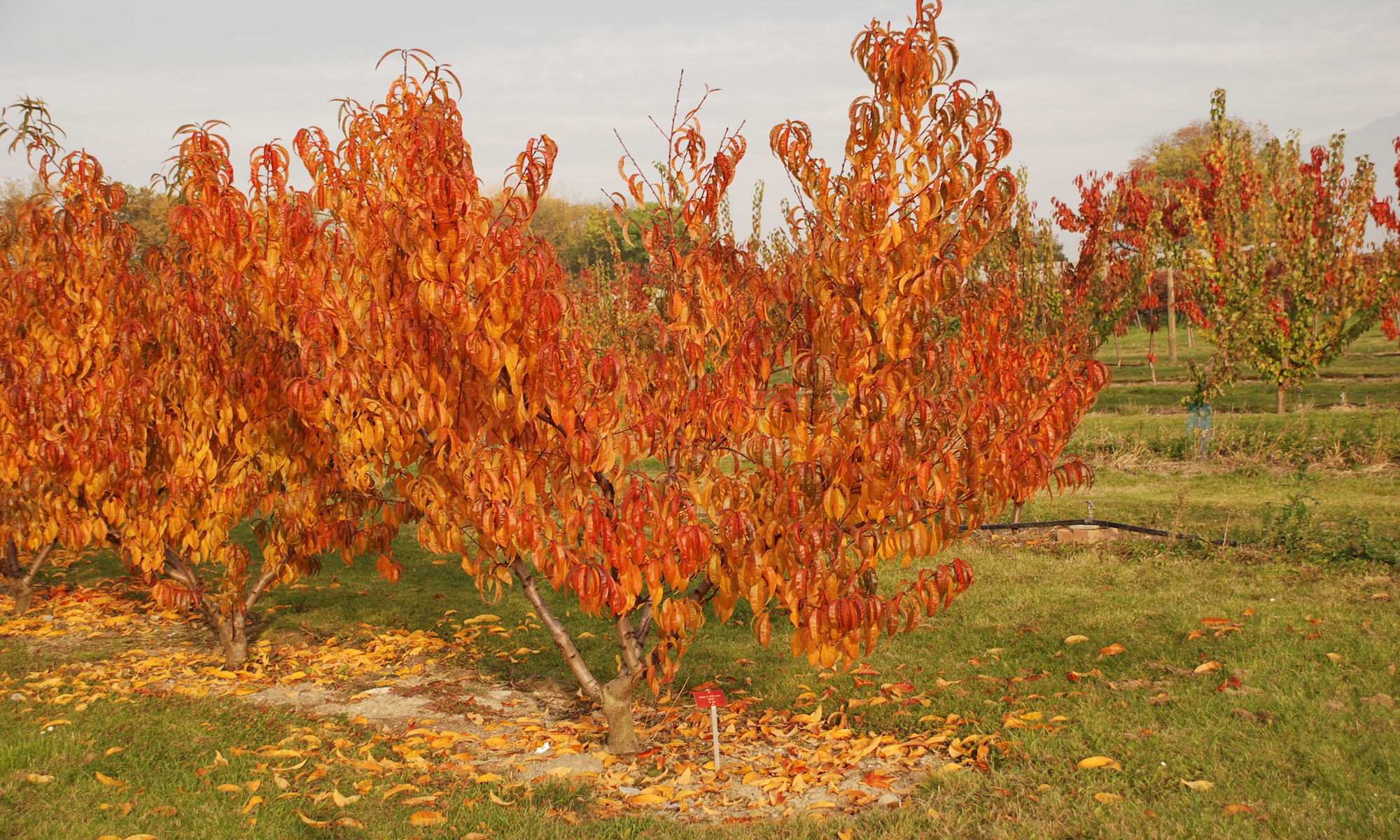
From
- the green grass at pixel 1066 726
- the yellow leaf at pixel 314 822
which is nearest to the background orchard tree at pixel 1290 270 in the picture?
the green grass at pixel 1066 726

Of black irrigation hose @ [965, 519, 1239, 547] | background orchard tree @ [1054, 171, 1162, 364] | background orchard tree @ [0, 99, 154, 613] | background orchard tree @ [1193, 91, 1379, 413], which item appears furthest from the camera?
background orchard tree @ [1054, 171, 1162, 364]

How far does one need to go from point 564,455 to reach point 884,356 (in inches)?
51.7

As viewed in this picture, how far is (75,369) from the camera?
595 cm

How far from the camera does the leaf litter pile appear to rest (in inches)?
163

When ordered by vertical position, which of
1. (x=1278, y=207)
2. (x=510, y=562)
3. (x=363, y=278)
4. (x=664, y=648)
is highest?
(x=1278, y=207)

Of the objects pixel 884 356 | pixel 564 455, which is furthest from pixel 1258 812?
pixel 564 455

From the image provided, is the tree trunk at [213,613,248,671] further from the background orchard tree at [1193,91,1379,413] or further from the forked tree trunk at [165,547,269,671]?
the background orchard tree at [1193,91,1379,413]

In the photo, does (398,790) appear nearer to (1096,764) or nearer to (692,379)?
(692,379)

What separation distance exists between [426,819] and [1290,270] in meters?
12.1

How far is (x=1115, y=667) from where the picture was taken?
17.5 feet

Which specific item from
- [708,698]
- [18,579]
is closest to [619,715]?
[708,698]

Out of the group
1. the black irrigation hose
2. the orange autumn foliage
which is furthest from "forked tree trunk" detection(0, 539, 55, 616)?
the black irrigation hose

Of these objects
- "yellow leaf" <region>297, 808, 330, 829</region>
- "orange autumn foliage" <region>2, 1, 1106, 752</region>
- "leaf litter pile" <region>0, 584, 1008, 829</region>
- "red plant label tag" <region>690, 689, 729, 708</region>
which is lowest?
"leaf litter pile" <region>0, 584, 1008, 829</region>

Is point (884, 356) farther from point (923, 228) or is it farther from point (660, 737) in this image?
point (660, 737)
